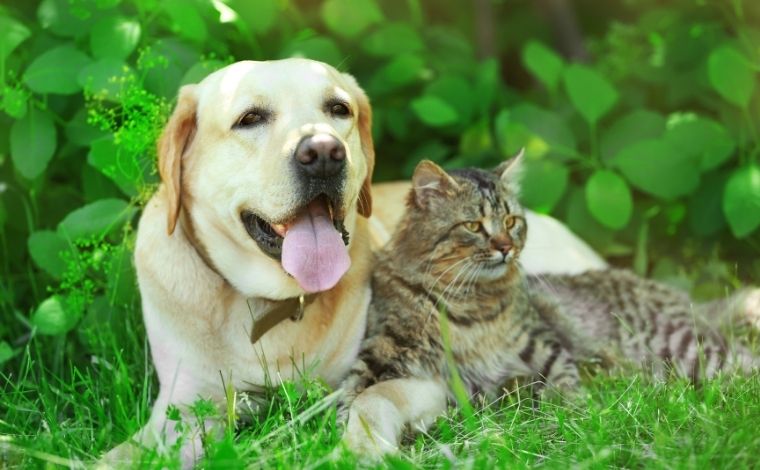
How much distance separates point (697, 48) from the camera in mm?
4801

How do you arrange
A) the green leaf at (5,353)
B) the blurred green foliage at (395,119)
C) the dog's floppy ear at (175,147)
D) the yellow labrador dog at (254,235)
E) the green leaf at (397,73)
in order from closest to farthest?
the yellow labrador dog at (254,235) → the dog's floppy ear at (175,147) → the green leaf at (5,353) → the blurred green foliage at (395,119) → the green leaf at (397,73)

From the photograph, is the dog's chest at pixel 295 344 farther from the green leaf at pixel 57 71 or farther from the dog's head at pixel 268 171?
the green leaf at pixel 57 71

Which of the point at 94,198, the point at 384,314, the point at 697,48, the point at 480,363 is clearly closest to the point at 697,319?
the point at 480,363

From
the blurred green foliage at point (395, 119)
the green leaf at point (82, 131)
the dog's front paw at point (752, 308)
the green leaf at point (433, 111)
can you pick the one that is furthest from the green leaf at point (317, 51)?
the dog's front paw at point (752, 308)

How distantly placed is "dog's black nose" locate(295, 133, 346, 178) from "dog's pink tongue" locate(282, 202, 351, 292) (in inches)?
6.2

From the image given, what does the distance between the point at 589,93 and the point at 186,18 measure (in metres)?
1.77

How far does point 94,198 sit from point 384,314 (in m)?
1.27

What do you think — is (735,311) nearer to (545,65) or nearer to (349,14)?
(545,65)

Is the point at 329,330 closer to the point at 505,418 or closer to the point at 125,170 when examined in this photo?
the point at 505,418

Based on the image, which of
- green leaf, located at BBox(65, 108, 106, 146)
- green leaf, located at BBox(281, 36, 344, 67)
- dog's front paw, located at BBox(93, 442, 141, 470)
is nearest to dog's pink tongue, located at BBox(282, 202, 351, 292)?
dog's front paw, located at BBox(93, 442, 141, 470)

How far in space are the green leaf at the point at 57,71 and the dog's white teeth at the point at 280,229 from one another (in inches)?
43.6

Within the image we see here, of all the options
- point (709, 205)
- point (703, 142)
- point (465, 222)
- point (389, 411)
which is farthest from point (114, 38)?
point (709, 205)

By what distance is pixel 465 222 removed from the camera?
131 inches

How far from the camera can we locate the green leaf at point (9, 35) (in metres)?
3.58
